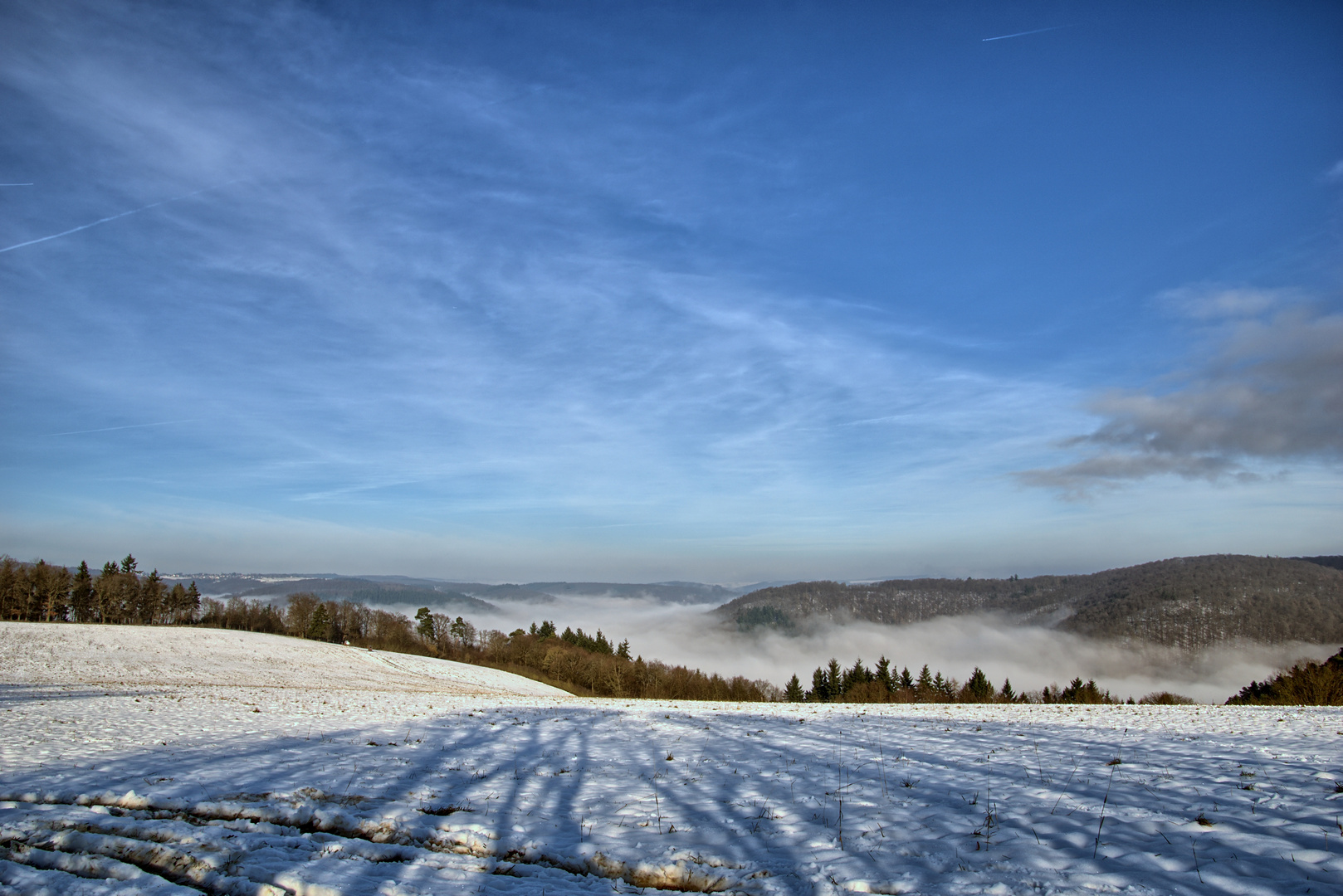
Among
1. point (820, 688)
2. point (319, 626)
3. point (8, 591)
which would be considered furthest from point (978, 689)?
point (8, 591)

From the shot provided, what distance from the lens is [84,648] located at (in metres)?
50.4

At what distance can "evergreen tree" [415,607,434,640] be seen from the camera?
109938mm

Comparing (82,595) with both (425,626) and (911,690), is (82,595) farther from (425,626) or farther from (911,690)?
(911,690)

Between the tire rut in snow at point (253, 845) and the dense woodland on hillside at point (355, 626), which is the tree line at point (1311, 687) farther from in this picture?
the dense woodland on hillside at point (355, 626)

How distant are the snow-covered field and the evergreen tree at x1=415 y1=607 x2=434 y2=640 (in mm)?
98182

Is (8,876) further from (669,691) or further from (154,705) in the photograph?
(669,691)

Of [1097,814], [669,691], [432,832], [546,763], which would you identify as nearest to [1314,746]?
[1097,814]

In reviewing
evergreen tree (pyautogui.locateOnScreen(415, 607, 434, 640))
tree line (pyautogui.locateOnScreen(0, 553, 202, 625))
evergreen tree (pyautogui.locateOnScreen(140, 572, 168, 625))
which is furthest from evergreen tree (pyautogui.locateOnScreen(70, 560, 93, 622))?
evergreen tree (pyautogui.locateOnScreen(415, 607, 434, 640))

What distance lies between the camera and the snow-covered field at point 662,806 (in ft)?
21.3

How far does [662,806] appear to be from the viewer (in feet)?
30.1

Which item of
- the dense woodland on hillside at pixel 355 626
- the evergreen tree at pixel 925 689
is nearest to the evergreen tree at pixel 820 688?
the dense woodland on hillside at pixel 355 626

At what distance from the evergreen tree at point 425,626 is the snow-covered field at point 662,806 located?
98.2 m

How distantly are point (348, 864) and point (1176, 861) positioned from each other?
9.08 metres

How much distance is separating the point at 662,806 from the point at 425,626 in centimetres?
11335
